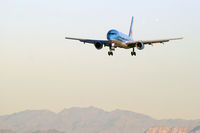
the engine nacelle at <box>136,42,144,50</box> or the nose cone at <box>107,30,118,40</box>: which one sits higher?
the nose cone at <box>107,30,118,40</box>

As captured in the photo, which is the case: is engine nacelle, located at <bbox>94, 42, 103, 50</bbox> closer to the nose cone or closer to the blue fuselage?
the blue fuselage

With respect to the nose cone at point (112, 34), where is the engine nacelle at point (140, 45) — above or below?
below

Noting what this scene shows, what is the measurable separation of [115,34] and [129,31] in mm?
39510

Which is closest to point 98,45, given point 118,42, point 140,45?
point 118,42

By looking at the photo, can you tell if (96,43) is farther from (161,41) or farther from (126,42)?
(161,41)

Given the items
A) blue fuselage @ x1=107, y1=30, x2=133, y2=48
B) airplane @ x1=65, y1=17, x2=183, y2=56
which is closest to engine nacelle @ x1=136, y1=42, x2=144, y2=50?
airplane @ x1=65, y1=17, x2=183, y2=56

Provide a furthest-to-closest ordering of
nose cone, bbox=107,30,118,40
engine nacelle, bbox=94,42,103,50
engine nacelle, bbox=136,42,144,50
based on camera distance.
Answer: engine nacelle, bbox=94,42,103,50 < engine nacelle, bbox=136,42,144,50 < nose cone, bbox=107,30,118,40

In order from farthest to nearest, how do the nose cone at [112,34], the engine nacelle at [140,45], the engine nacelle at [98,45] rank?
the engine nacelle at [98,45]
the engine nacelle at [140,45]
the nose cone at [112,34]

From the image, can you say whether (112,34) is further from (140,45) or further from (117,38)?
(140,45)

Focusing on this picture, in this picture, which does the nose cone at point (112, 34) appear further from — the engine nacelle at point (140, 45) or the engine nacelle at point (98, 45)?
the engine nacelle at point (140, 45)

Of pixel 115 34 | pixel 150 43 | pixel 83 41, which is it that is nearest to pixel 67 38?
pixel 83 41

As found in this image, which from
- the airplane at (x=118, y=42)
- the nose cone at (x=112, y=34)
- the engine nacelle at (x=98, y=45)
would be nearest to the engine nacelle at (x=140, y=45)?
the airplane at (x=118, y=42)

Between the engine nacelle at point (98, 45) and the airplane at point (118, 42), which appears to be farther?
the engine nacelle at point (98, 45)

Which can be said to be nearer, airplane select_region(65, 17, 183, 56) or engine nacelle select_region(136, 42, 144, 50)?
airplane select_region(65, 17, 183, 56)
